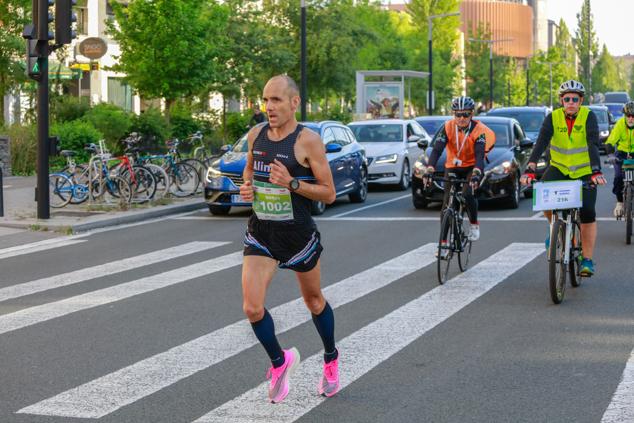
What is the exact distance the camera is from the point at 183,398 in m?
6.23

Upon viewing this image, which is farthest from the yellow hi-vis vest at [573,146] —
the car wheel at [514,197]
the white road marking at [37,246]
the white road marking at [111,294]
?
the car wheel at [514,197]

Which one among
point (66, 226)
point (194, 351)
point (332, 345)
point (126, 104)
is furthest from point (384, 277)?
point (126, 104)

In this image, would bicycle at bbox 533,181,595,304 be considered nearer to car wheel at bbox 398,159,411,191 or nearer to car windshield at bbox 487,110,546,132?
car wheel at bbox 398,159,411,191

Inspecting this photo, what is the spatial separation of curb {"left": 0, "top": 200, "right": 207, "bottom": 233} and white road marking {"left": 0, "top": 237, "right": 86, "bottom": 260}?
3.13 ft

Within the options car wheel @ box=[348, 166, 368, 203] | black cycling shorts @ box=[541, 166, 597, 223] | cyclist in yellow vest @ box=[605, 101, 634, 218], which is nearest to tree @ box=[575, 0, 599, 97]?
car wheel @ box=[348, 166, 368, 203]

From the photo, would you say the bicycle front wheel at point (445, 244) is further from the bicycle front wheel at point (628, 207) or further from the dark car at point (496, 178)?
the dark car at point (496, 178)

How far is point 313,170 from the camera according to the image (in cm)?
603

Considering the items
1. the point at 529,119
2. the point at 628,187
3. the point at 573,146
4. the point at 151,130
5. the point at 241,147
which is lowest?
the point at 628,187

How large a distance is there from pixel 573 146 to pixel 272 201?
4.50 metres

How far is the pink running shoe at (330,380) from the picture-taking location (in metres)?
6.22

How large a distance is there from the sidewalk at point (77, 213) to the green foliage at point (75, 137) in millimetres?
5173

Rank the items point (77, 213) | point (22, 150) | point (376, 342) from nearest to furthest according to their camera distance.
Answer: point (376, 342)
point (77, 213)
point (22, 150)

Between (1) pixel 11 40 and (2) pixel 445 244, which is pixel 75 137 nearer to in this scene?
(1) pixel 11 40

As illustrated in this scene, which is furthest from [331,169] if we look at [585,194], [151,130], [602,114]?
[602,114]
